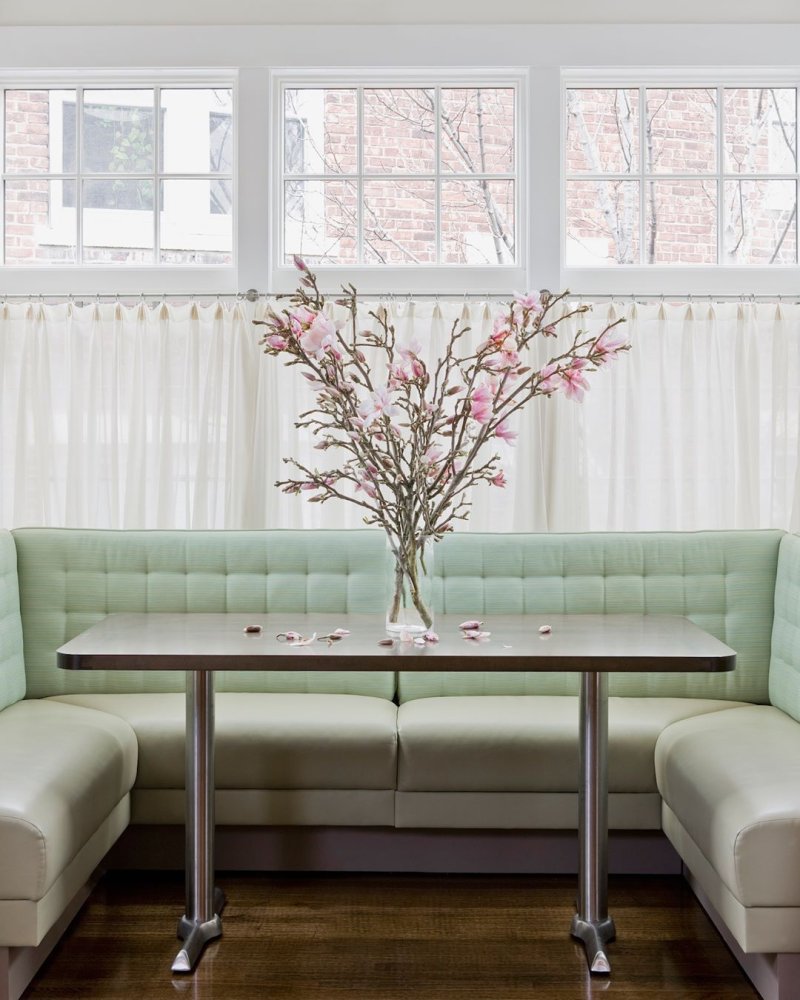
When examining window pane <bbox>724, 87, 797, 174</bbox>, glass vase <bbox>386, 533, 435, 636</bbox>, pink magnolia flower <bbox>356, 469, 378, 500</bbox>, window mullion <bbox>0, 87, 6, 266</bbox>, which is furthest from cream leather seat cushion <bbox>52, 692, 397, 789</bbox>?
window pane <bbox>724, 87, 797, 174</bbox>

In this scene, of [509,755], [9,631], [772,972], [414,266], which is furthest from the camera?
[414,266]

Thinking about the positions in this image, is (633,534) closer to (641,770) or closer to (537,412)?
(537,412)

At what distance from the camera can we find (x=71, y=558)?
2.76 metres

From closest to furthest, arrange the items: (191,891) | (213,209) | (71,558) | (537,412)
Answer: (191,891)
(71,558)
(537,412)
(213,209)

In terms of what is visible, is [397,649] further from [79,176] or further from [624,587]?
[79,176]

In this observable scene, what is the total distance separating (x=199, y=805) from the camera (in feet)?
6.73

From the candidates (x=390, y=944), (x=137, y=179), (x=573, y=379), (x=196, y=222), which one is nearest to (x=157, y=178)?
(x=137, y=179)

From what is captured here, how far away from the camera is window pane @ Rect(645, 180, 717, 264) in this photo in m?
3.30

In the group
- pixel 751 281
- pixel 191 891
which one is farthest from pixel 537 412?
pixel 191 891

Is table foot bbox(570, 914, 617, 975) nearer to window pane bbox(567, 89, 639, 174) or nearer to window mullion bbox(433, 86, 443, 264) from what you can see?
window mullion bbox(433, 86, 443, 264)

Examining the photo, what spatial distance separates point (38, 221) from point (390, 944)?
277 cm

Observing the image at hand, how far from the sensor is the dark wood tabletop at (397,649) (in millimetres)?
1832

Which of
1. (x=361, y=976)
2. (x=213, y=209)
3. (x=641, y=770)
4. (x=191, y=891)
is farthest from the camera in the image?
(x=213, y=209)

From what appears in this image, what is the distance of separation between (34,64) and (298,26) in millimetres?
962
